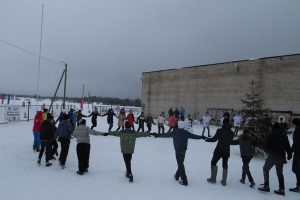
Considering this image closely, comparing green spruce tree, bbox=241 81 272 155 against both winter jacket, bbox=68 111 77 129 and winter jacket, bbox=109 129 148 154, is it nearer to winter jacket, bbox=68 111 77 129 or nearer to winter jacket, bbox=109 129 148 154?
winter jacket, bbox=109 129 148 154

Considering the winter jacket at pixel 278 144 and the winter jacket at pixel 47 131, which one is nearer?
the winter jacket at pixel 278 144

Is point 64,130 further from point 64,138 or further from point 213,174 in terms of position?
point 213,174

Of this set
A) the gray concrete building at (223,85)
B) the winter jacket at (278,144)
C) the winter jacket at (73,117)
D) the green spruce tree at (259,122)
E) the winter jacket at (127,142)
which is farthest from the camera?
the gray concrete building at (223,85)

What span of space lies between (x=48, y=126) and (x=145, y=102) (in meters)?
38.1

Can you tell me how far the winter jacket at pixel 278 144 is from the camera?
27.5 ft

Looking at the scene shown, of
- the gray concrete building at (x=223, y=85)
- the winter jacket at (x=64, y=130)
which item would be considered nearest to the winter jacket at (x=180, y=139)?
the winter jacket at (x=64, y=130)

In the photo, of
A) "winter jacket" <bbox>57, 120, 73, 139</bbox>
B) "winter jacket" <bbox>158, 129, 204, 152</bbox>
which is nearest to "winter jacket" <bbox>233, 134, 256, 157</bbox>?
"winter jacket" <bbox>158, 129, 204, 152</bbox>

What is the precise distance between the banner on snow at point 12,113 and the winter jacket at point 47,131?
1694cm

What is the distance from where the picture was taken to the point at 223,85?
116 feet

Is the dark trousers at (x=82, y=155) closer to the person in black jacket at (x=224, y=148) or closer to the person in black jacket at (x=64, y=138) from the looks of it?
the person in black jacket at (x=64, y=138)

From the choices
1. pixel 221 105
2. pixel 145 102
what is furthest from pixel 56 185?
pixel 145 102

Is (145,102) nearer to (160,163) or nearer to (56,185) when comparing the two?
(160,163)

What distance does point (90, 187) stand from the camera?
7.98 m

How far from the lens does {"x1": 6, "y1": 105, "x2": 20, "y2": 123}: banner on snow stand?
83.7 ft
